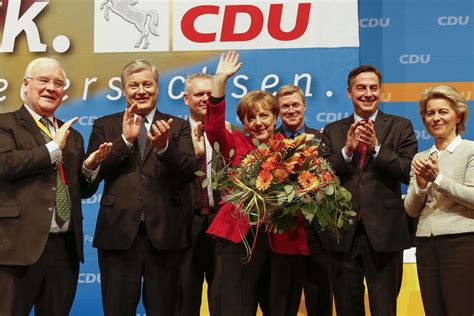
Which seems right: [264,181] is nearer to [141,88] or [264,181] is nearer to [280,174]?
[280,174]

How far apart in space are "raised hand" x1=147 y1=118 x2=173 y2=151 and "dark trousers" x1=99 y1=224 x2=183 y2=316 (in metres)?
0.50

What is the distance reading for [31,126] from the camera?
3.96 m

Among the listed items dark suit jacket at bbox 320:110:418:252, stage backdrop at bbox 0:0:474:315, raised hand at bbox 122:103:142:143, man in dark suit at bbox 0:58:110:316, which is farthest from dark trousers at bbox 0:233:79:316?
stage backdrop at bbox 0:0:474:315

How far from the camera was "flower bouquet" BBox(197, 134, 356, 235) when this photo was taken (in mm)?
3660

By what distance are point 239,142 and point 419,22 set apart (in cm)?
296

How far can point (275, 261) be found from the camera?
3.84m

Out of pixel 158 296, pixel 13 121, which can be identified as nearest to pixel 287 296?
pixel 158 296

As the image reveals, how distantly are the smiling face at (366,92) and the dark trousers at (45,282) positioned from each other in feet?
6.40

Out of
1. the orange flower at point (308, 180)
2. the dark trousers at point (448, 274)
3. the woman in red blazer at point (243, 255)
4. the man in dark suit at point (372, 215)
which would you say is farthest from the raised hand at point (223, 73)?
the dark trousers at point (448, 274)

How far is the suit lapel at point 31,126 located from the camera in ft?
12.9

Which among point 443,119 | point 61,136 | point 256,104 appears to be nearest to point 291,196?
point 256,104

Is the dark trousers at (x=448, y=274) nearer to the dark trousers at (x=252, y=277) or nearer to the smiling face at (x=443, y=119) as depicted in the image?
the smiling face at (x=443, y=119)

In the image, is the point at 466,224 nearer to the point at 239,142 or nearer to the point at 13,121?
the point at 239,142

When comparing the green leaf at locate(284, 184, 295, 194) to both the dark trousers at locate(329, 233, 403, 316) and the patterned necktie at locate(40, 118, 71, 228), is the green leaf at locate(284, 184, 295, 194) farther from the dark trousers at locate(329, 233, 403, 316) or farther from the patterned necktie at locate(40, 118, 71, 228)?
the patterned necktie at locate(40, 118, 71, 228)
